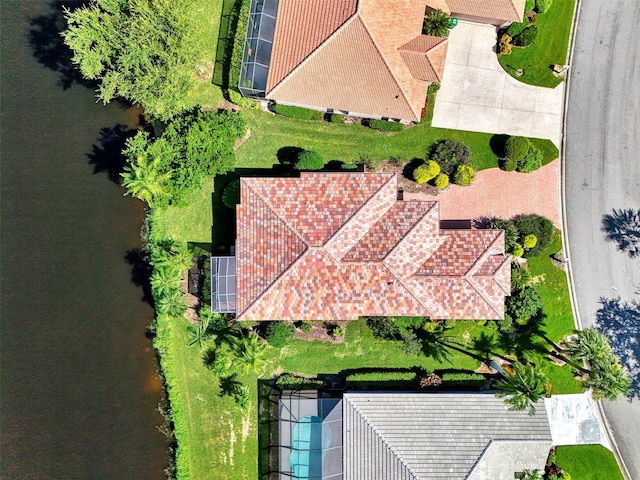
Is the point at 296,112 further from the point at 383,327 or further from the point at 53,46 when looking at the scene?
the point at 53,46

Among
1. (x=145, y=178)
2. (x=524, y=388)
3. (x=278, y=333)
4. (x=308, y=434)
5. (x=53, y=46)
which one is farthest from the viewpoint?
(x=53, y=46)

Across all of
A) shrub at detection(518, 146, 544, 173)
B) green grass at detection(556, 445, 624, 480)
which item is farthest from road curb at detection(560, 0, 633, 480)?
shrub at detection(518, 146, 544, 173)

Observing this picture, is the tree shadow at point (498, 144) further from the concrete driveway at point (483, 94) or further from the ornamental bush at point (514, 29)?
the ornamental bush at point (514, 29)

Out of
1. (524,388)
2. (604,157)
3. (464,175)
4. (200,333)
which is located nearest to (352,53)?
(464,175)

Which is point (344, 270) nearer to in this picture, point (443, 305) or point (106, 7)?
point (443, 305)

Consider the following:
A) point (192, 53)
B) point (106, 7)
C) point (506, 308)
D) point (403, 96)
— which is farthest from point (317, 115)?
point (506, 308)

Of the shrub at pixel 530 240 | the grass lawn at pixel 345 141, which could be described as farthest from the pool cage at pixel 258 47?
the shrub at pixel 530 240
